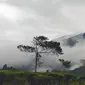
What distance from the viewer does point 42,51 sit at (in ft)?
331

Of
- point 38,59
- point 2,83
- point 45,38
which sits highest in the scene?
point 45,38

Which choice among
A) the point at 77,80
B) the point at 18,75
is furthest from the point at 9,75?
the point at 77,80

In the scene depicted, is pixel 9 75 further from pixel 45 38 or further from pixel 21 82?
pixel 45 38

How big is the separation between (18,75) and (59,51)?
96.4 ft

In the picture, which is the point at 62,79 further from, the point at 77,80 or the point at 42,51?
the point at 42,51

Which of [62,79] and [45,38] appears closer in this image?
[62,79]

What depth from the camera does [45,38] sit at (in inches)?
3957

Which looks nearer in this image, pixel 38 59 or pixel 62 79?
pixel 62 79

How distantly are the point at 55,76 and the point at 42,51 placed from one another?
2325 cm

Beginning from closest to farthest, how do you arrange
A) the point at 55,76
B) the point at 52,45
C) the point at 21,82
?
the point at 21,82
the point at 55,76
the point at 52,45

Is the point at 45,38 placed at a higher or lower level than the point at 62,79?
higher

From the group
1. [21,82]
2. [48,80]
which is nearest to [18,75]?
[21,82]

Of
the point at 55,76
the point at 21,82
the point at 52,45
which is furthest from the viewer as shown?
the point at 52,45

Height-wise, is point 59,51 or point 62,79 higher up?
point 59,51
